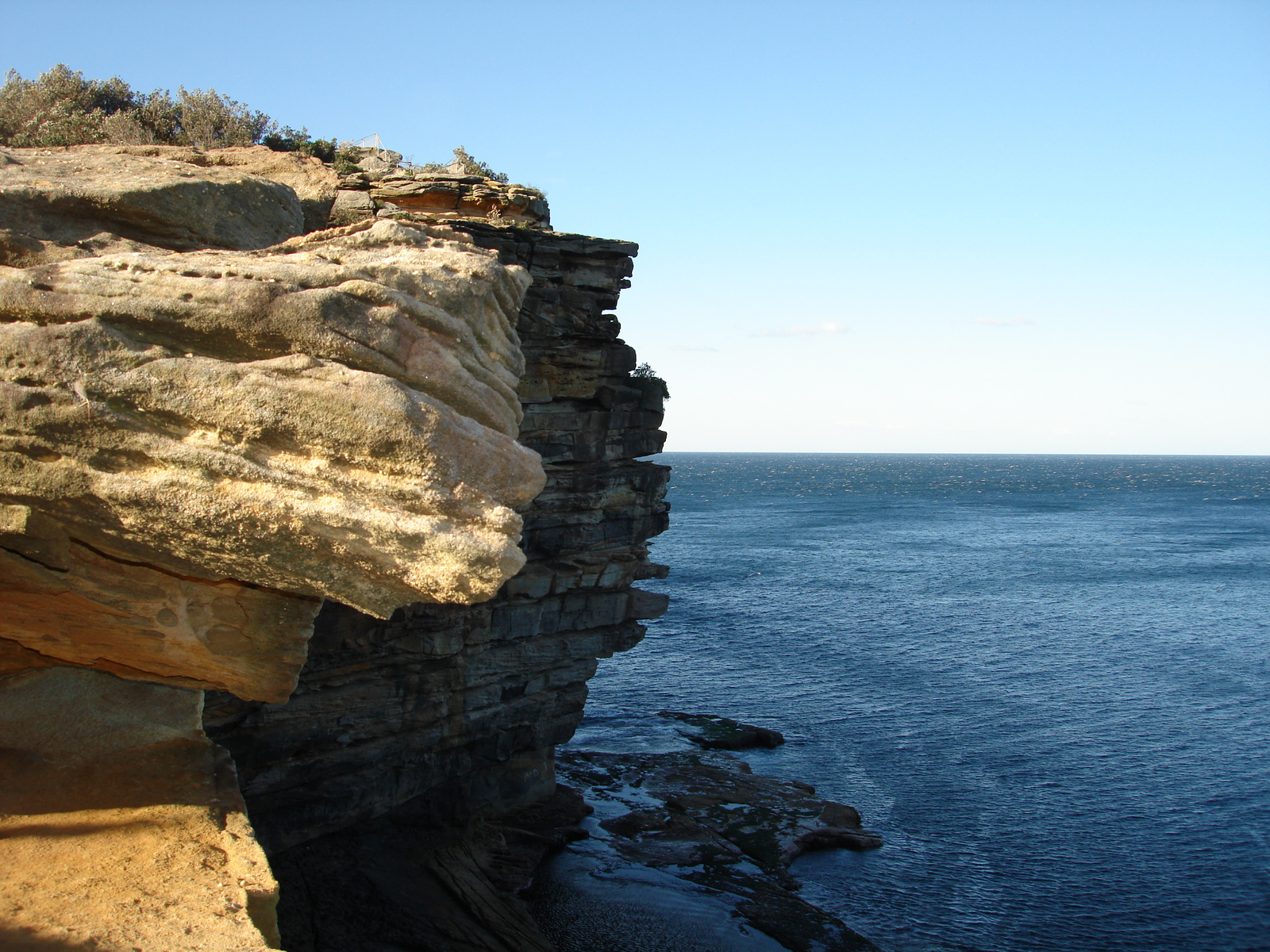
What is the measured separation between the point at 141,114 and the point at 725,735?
28.4m

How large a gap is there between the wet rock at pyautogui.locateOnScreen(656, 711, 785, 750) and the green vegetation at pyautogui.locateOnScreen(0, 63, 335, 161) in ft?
80.8

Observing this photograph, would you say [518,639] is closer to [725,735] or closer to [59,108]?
[725,735]

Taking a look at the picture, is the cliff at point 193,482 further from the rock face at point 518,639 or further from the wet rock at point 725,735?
the wet rock at point 725,735

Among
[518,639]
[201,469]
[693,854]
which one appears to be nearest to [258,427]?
[201,469]

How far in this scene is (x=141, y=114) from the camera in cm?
2261

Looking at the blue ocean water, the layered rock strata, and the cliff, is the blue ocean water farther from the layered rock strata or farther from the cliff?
the layered rock strata

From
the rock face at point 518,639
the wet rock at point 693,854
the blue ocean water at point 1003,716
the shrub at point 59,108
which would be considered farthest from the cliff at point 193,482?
the blue ocean water at point 1003,716

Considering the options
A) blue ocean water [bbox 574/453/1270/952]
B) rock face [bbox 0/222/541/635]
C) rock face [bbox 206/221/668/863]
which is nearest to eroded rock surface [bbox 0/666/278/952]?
rock face [bbox 0/222/541/635]

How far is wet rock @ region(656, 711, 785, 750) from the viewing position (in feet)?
113

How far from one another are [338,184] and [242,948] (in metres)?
15.4

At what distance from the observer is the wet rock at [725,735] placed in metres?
34.5

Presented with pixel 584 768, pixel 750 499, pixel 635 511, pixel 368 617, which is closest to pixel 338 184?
pixel 368 617

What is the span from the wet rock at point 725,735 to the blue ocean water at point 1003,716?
949mm

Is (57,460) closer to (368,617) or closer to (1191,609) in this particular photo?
(368,617)
